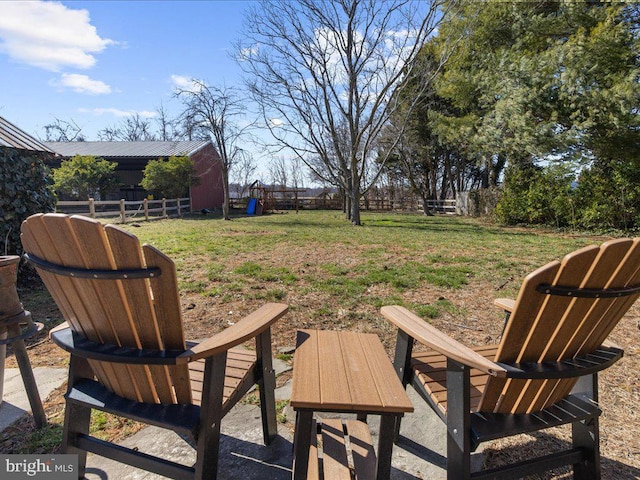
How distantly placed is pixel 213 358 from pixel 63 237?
2.05ft

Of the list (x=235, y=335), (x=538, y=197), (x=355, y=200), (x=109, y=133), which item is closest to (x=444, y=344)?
(x=235, y=335)

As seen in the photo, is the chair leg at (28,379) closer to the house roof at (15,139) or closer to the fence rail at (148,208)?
the house roof at (15,139)

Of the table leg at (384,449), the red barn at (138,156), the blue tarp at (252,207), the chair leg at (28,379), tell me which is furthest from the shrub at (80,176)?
the table leg at (384,449)

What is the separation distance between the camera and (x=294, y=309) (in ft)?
12.8

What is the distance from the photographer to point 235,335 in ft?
4.36

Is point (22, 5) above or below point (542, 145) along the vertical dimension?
above

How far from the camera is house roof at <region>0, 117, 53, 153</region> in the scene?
169 inches

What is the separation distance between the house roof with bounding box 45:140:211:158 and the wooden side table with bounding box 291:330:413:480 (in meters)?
21.6

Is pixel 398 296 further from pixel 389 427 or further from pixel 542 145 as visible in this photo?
pixel 542 145

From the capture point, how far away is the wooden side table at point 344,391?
3.65ft

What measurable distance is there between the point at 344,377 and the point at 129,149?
25.0 meters

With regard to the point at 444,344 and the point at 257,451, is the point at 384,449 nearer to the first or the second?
the point at 444,344

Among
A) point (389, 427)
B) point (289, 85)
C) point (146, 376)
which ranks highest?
point (289, 85)

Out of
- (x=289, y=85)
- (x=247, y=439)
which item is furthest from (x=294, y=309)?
(x=289, y=85)
